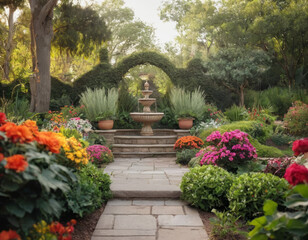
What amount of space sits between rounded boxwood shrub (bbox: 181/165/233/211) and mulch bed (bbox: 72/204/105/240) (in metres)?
1.14

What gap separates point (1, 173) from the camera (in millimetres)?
1908

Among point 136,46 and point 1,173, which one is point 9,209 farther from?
point 136,46

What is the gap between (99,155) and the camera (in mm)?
6727

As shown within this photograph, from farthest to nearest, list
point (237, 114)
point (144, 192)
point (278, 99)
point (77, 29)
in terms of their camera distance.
A: point (77, 29)
point (278, 99)
point (237, 114)
point (144, 192)

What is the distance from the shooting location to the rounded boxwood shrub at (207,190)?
3.72m

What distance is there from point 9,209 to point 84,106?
8084 mm

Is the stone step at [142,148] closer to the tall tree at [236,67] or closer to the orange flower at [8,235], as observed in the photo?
the tall tree at [236,67]

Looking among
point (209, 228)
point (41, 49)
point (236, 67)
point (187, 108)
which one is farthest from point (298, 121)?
point (41, 49)

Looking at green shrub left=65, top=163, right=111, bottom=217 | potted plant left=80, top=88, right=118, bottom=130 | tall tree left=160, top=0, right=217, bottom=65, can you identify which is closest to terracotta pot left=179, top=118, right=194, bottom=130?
potted plant left=80, top=88, right=118, bottom=130

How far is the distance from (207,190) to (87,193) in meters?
1.45

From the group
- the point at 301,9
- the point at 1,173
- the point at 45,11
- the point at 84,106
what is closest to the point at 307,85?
the point at 301,9

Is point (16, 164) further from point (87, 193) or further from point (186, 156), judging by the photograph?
→ point (186, 156)

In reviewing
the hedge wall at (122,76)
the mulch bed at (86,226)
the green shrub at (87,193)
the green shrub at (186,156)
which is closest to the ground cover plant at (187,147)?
the green shrub at (186,156)

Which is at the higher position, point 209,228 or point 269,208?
point 269,208
